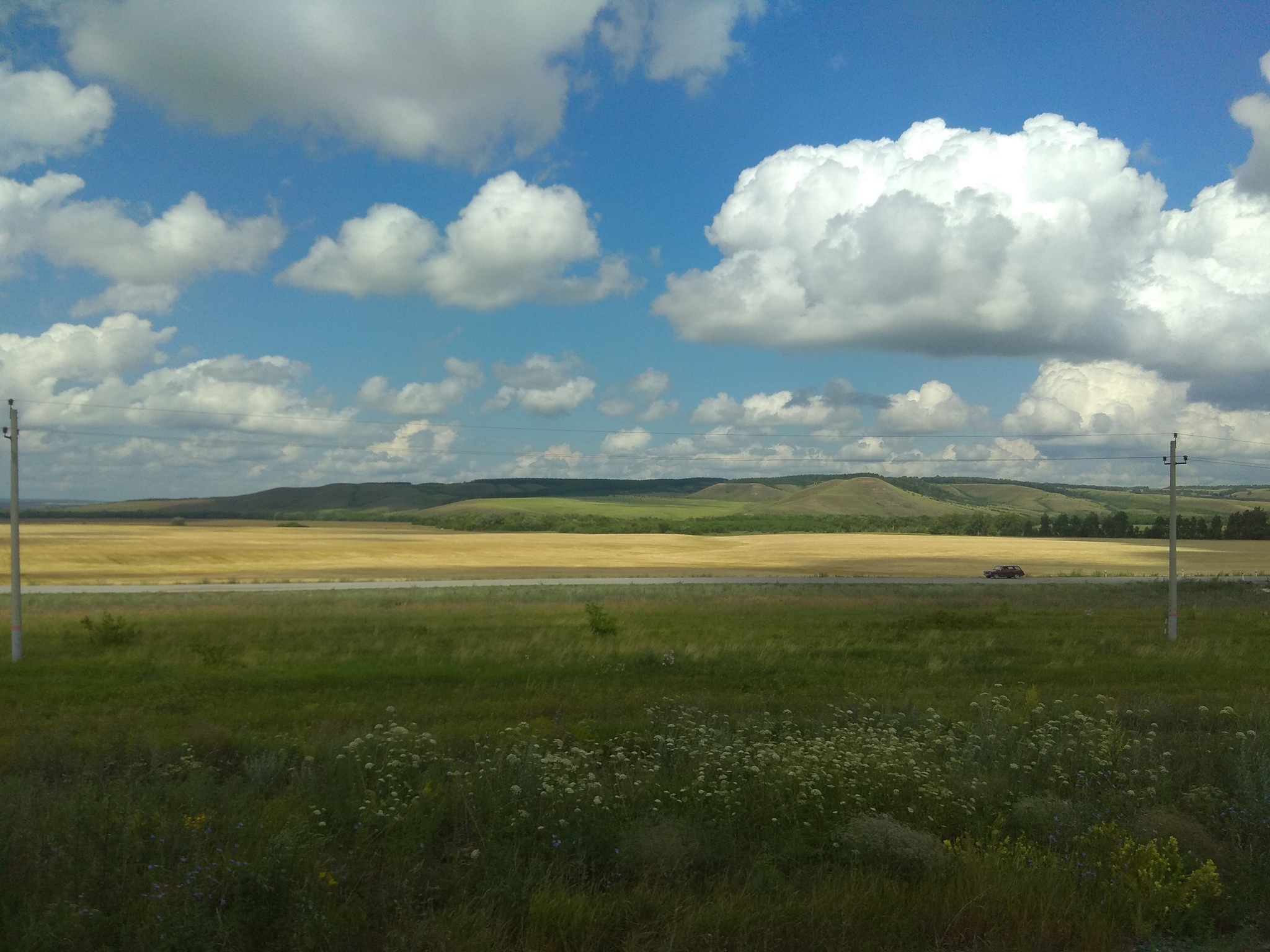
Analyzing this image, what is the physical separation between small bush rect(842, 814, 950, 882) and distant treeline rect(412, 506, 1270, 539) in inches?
4625

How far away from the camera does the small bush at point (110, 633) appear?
2123cm

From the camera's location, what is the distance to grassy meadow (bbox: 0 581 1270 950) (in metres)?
5.50

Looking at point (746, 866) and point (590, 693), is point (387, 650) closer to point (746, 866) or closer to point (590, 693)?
point (590, 693)

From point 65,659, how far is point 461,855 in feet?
54.2

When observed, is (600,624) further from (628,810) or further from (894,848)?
(894,848)

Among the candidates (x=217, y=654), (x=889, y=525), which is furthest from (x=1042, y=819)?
(x=889, y=525)

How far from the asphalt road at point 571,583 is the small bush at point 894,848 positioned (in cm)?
4151

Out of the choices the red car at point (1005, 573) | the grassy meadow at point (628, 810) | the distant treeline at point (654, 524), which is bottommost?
the red car at point (1005, 573)

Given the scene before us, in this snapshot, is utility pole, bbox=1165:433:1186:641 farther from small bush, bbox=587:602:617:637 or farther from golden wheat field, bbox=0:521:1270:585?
golden wheat field, bbox=0:521:1270:585

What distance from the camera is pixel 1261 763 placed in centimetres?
826

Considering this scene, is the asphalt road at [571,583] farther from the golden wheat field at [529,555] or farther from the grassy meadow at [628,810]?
the grassy meadow at [628,810]

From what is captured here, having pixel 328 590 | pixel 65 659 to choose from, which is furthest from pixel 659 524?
pixel 65 659

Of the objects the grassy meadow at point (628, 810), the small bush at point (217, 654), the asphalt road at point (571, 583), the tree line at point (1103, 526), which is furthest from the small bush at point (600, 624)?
the tree line at point (1103, 526)

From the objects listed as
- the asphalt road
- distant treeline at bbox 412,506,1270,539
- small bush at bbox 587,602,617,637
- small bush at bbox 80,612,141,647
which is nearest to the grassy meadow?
small bush at bbox 80,612,141,647
